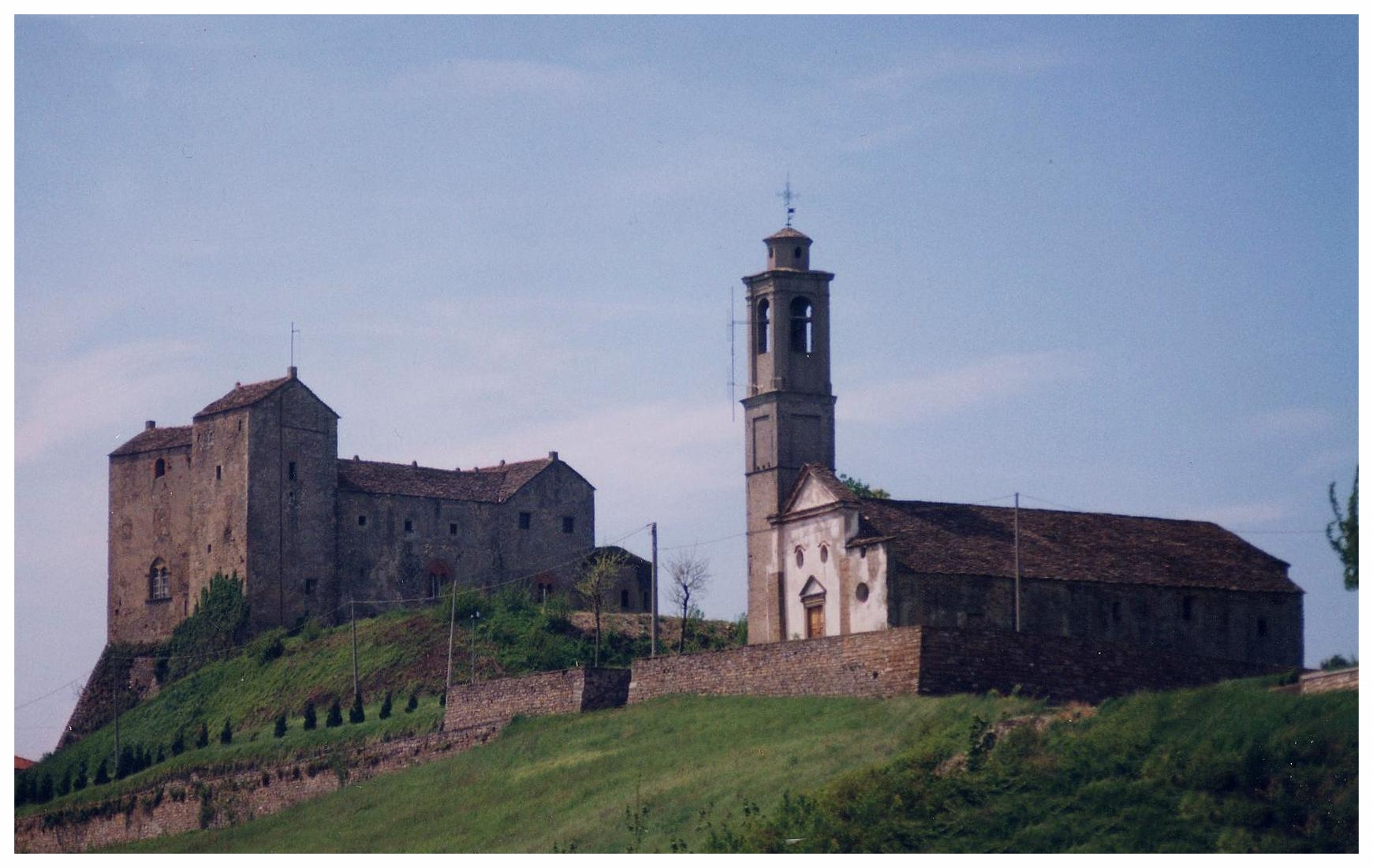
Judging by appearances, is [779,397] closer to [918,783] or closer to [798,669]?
[798,669]

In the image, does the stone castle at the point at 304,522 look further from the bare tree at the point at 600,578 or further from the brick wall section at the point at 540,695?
the brick wall section at the point at 540,695

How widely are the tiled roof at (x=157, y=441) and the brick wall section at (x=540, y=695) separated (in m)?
33.1

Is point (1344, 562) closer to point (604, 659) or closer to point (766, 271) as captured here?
point (766, 271)

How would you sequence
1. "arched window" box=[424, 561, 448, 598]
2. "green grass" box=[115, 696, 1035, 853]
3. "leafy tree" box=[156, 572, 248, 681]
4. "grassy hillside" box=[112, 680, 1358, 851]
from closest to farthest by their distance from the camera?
"grassy hillside" box=[112, 680, 1358, 851] < "green grass" box=[115, 696, 1035, 853] < "leafy tree" box=[156, 572, 248, 681] < "arched window" box=[424, 561, 448, 598]

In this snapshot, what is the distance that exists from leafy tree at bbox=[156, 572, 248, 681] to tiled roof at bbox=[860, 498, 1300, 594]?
108ft

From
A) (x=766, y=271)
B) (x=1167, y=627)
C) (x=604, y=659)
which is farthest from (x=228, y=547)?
(x=1167, y=627)

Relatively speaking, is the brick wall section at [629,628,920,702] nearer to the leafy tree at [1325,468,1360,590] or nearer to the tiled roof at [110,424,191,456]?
the leafy tree at [1325,468,1360,590]

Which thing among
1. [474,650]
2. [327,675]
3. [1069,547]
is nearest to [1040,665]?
[1069,547]

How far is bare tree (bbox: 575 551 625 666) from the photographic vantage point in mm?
79750

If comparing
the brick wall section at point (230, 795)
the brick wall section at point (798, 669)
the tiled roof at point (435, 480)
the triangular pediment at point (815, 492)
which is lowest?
the brick wall section at point (230, 795)

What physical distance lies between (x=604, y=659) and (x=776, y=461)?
40.3ft

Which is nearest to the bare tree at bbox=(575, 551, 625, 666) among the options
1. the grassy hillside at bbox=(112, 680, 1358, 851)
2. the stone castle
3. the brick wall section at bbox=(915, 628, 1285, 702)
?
the stone castle

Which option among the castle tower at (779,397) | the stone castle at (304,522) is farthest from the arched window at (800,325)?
the stone castle at (304,522)

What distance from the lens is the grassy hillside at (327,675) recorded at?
66.9 metres
